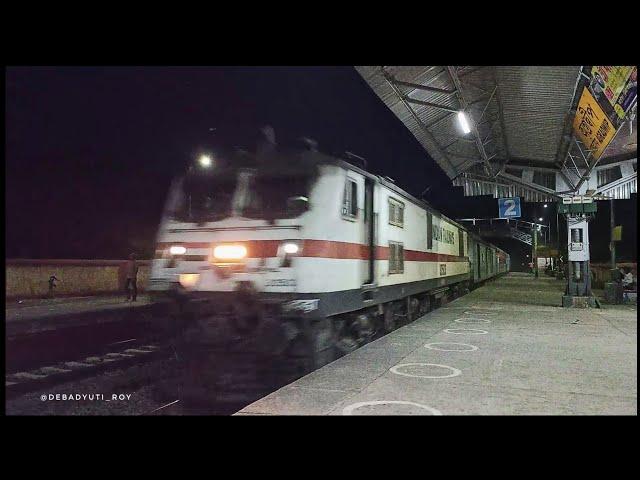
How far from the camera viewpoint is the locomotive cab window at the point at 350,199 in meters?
7.94

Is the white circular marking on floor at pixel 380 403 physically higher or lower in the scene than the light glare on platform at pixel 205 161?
lower

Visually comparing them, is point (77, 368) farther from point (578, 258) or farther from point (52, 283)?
point (578, 258)

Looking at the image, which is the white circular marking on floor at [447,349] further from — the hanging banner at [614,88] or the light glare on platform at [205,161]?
the hanging banner at [614,88]

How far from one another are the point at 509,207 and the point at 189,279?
2358 centimetres

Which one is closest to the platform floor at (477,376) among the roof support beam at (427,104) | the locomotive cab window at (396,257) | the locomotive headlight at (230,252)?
the locomotive cab window at (396,257)

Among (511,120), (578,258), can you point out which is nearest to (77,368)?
(578,258)

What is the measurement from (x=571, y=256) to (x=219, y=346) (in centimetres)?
1416

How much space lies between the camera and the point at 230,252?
24.5 feet

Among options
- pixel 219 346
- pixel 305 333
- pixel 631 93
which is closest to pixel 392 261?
pixel 305 333

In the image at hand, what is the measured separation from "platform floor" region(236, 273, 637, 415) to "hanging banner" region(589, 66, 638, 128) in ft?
17.2

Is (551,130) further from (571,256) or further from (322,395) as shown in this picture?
(322,395)

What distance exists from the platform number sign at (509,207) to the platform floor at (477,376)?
630 inches

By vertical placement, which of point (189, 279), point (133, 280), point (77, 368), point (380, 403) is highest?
point (189, 279)
